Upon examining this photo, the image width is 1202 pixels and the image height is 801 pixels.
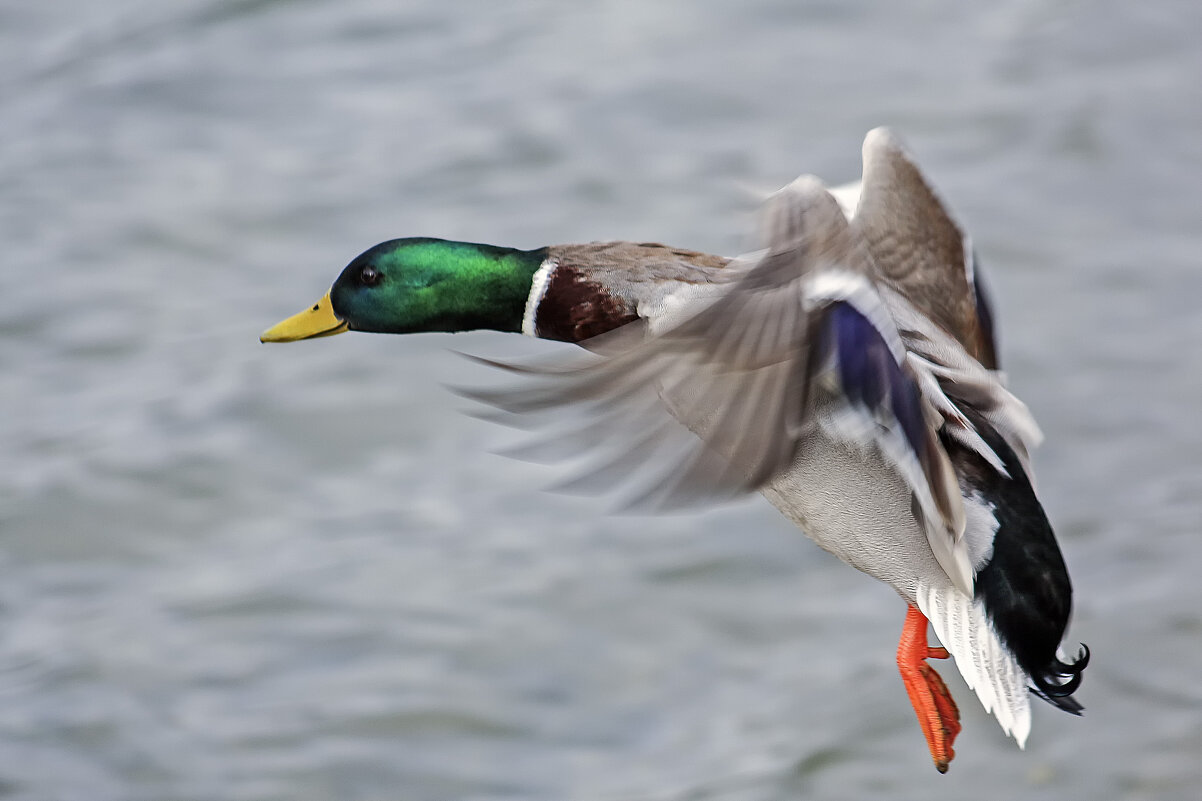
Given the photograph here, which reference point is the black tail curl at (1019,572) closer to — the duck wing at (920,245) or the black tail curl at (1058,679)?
the black tail curl at (1058,679)

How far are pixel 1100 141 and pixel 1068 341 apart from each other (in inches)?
63.4

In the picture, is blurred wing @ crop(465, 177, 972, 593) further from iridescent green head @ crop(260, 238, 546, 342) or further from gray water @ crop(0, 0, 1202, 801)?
gray water @ crop(0, 0, 1202, 801)

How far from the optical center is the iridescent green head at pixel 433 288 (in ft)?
11.6

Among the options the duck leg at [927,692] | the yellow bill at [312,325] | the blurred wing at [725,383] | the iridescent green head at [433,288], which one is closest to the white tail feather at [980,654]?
the duck leg at [927,692]

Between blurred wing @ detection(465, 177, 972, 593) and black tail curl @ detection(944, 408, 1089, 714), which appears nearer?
blurred wing @ detection(465, 177, 972, 593)

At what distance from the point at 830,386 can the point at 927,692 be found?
2.50ft

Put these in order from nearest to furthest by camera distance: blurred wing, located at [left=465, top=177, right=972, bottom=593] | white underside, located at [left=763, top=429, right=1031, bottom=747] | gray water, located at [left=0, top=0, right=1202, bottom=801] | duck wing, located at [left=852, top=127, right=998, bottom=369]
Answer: blurred wing, located at [left=465, top=177, right=972, bottom=593] → white underside, located at [left=763, top=429, right=1031, bottom=747] → duck wing, located at [left=852, top=127, right=998, bottom=369] → gray water, located at [left=0, top=0, right=1202, bottom=801]

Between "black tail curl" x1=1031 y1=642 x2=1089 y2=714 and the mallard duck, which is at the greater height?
the mallard duck

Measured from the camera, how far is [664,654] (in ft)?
19.2

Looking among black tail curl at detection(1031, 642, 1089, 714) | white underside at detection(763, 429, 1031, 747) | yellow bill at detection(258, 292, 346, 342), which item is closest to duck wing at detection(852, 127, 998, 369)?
white underside at detection(763, 429, 1031, 747)

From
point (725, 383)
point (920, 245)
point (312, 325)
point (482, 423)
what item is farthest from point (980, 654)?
point (482, 423)

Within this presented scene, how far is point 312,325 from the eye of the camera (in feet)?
12.3

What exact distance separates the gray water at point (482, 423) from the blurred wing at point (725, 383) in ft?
3.11

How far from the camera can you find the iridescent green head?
139 inches
